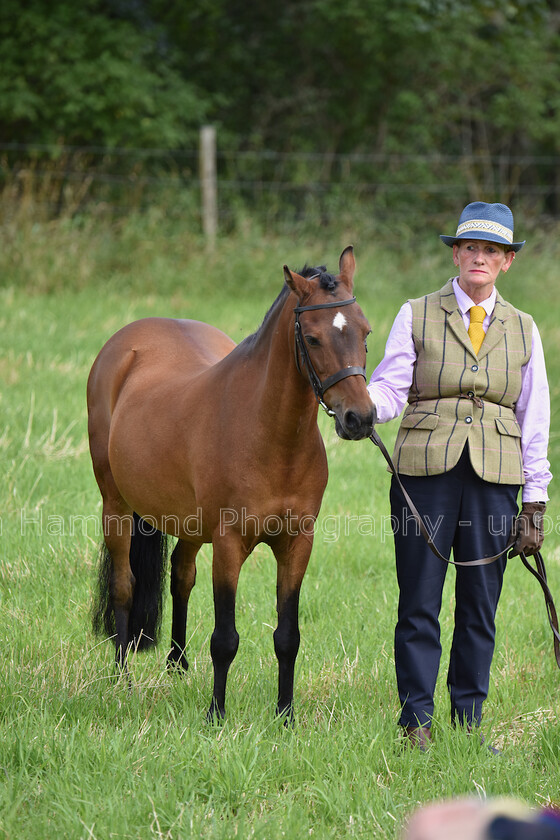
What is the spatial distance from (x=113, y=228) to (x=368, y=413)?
10542 millimetres

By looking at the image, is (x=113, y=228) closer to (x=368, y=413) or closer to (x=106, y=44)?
(x=106, y=44)

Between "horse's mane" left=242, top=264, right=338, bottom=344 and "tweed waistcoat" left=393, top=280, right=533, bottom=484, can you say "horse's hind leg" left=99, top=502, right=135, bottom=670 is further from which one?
"tweed waistcoat" left=393, top=280, right=533, bottom=484

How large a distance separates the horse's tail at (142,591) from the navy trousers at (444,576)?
149cm

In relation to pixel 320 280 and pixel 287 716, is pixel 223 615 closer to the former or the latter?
pixel 287 716

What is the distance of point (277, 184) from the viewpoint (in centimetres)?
1747

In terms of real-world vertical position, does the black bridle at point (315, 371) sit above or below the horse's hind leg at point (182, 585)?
above

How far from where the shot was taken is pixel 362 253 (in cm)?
1409

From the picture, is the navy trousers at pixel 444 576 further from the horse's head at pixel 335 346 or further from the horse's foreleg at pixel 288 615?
the horse's head at pixel 335 346

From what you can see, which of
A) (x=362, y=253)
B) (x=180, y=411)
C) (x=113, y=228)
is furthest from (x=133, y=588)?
(x=362, y=253)

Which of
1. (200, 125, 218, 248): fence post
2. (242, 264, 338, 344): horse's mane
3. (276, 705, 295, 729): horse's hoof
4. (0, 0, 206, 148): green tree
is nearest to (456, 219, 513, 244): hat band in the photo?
(242, 264, 338, 344): horse's mane

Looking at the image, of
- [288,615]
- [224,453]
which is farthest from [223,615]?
[224,453]

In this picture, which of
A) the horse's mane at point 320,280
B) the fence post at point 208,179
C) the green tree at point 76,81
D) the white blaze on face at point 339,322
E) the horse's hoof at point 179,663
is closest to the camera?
the white blaze on face at point 339,322

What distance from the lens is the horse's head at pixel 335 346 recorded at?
2.98 meters

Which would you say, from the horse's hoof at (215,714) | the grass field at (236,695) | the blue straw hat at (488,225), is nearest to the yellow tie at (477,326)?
the blue straw hat at (488,225)
